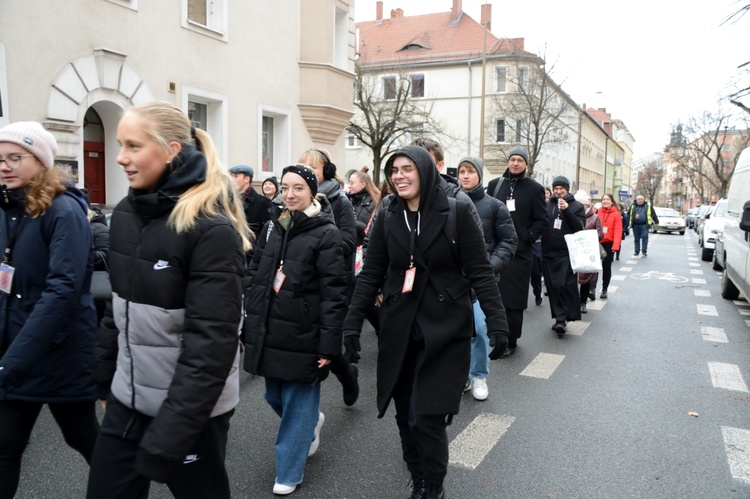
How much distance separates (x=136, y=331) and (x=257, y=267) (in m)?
1.81

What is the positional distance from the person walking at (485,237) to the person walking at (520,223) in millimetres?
972

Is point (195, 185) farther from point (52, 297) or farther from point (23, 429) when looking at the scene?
point (23, 429)

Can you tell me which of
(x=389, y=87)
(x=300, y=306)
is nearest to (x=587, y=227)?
(x=300, y=306)

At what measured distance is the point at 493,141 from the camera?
144ft

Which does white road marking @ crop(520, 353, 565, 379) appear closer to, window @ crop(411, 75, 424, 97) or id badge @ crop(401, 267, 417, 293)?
id badge @ crop(401, 267, 417, 293)

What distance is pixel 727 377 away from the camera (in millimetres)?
6324

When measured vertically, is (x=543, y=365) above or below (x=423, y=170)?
below

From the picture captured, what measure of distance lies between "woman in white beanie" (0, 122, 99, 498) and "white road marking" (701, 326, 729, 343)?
25.4 ft

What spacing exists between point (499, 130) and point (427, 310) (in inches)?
1701

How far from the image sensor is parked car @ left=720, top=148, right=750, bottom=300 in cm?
944

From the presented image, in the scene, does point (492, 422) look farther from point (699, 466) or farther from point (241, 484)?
point (241, 484)

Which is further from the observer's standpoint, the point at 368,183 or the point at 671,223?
the point at 671,223

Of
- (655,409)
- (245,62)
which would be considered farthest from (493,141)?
(655,409)

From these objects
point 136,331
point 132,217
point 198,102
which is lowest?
point 136,331
